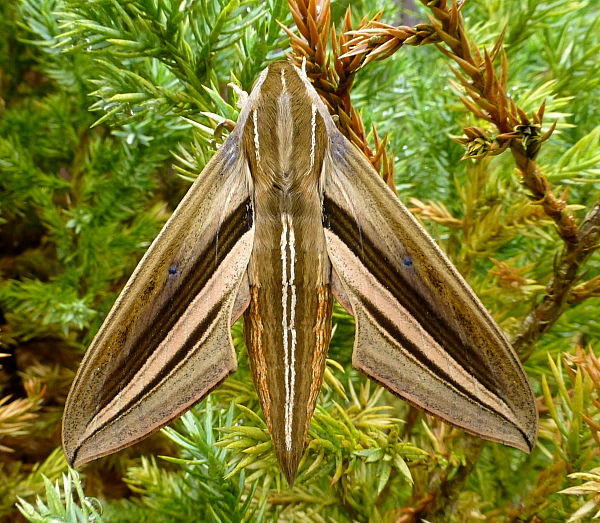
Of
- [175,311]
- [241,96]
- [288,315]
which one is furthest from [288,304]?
[241,96]

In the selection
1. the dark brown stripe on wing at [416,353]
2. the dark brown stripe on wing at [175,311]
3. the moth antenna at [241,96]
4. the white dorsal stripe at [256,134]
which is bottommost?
the dark brown stripe on wing at [416,353]

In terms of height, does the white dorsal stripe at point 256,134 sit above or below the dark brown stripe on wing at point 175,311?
above

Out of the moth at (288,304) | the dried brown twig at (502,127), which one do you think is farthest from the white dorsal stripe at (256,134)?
Answer: the dried brown twig at (502,127)

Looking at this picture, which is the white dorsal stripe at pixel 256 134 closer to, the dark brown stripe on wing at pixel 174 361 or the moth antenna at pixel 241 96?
the moth antenna at pixel 241 96

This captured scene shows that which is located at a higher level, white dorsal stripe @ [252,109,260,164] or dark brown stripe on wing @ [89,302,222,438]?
white dorsal stripe @ [252,109,260,164]

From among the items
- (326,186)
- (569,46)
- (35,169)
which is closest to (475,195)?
(326,186)

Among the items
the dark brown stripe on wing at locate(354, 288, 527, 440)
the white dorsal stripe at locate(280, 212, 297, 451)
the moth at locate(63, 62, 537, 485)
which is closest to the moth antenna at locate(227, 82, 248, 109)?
the moth at locate(63, 62, 537, 485)

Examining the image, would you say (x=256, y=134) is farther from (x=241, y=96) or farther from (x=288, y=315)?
(x=288, y=315)

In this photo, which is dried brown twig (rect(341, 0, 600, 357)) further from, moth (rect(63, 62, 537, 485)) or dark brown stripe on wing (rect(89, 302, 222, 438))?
dark brown stripe on wing (rect(89, 302, 222, 438))

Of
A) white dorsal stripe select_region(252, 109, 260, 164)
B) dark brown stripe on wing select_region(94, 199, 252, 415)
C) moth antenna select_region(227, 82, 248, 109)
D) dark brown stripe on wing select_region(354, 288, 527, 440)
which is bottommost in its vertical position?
dark brown stripe on wing select_region(354, 288, 527, 440)

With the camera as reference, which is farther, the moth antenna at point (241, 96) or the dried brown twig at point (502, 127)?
the moth antenna at point (241, 96)
